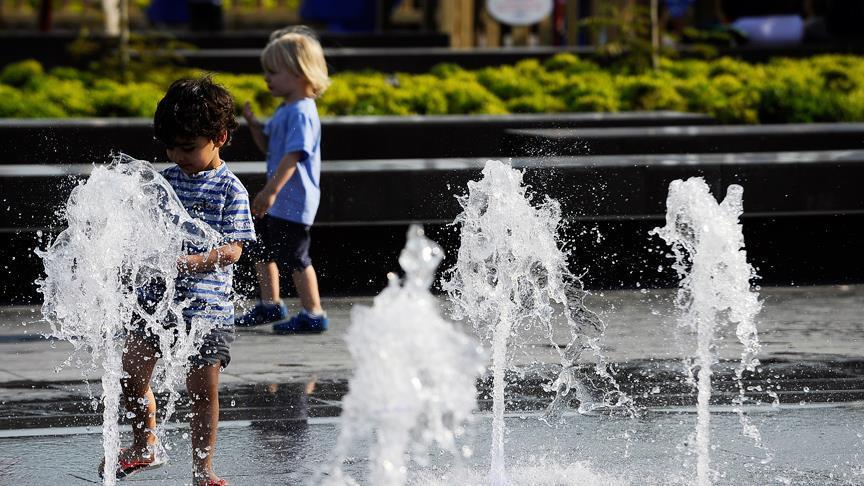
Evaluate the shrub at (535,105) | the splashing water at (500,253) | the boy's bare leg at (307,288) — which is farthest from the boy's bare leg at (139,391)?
the shrub at (535,105)

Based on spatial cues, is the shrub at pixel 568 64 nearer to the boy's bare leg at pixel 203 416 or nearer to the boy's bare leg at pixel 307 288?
the boy's bare leg at pixel 307 288

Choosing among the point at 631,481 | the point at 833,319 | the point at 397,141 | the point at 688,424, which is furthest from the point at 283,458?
the point at 397,141

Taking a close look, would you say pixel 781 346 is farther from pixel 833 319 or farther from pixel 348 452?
pixel 348 452

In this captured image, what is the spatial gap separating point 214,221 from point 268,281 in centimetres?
317

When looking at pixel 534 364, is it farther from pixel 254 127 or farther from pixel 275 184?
pixel 254 127

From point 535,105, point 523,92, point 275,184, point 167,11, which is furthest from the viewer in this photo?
point 167,11

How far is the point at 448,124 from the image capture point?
35.8ft

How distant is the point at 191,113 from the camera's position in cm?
470

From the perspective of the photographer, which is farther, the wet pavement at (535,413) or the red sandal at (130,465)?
the wet pavement at (535,413)

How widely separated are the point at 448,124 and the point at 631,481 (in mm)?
6173

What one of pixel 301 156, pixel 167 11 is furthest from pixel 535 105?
pixel 167 11

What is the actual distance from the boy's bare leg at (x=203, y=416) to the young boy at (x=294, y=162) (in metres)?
2.82

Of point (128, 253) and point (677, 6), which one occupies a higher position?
point (677, 6)

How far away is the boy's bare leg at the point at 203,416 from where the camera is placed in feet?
15.5
